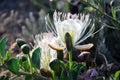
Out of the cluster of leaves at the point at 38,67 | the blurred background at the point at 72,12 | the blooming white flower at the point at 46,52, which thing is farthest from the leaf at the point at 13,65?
the blurred background at the point at 72,12

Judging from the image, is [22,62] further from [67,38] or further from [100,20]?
[100,20]

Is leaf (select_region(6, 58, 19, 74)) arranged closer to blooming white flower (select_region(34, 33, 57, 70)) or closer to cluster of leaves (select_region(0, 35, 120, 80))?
cluster of leaves (select_region(0, 35, 120, 80))

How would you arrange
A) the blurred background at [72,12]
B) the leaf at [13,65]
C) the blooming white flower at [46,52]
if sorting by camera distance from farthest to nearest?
the blurred background at [72,12] < the blooming white flower at [46,52] < the leaf at [13,65]

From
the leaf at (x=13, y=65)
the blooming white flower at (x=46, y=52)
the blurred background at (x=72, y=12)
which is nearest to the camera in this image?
the leaf at (x=13, y=65)

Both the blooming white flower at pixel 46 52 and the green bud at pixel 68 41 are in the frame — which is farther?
the blooming white flower at pixel 46 52

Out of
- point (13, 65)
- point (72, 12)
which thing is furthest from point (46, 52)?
point (72, 12)

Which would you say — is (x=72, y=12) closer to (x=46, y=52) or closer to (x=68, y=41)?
(x=46, y=52)

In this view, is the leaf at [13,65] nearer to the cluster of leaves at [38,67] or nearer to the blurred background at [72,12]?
the cluster of leaves at [38,67]

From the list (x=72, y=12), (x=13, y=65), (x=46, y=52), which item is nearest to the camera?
(x=13, y=65)
